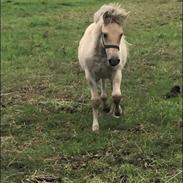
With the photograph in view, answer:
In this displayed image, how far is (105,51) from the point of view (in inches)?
300

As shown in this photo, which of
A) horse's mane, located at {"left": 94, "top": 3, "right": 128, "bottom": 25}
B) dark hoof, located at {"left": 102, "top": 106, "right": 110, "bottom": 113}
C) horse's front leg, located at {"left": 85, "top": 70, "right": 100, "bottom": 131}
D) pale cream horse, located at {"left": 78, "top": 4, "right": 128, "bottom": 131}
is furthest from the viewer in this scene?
dark hoof, located at {"left": 102, "top": 106, "right": 110, "bottom": 113}

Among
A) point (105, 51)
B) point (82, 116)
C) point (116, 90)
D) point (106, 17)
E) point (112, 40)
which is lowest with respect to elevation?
point (82, 116)

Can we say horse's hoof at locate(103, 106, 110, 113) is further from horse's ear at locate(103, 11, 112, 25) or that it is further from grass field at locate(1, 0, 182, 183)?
horse's ear at locate(103, 11, 112, 25)

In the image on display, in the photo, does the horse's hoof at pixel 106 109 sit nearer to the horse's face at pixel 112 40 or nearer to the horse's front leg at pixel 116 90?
the horse's front leg at pixel 116 90

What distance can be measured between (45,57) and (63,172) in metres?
7.07

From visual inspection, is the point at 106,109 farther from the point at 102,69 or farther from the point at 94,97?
the point at 102,69

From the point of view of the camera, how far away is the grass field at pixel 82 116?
6.72 meters

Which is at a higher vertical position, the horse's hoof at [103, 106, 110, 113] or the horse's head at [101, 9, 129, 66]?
the horse's head at [101, 9, 129, 66]

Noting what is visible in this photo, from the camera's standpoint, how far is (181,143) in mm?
7445

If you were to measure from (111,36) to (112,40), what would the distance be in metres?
0.05

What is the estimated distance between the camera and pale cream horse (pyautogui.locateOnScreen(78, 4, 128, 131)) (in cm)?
698

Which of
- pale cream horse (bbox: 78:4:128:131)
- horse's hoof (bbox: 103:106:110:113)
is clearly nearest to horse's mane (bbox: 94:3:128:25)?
pale cream horse (bbox: 78:4:128:131)

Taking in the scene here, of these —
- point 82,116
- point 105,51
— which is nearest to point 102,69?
point 105,51

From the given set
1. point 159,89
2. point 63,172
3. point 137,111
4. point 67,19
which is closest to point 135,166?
point 63,172
